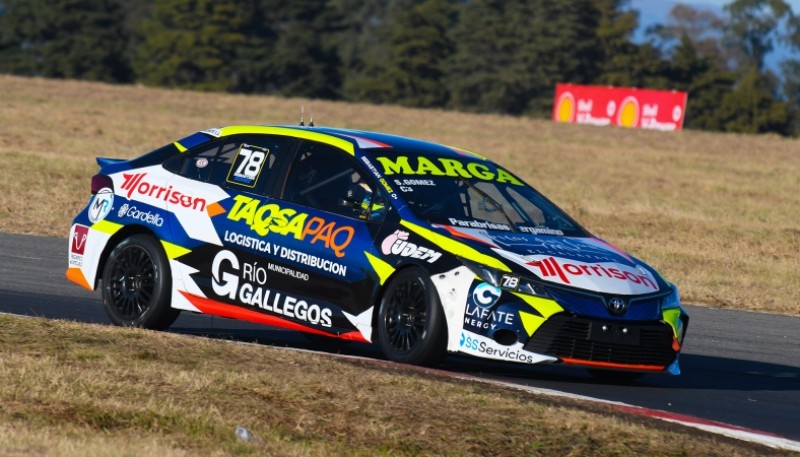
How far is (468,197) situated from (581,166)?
926 inches

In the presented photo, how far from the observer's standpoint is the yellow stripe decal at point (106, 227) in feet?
32.9

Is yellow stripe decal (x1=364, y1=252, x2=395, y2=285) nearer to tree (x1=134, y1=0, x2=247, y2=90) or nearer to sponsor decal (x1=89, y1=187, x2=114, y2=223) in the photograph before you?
sponsor decal (x1=89, y1=187, x2=114, y2=223)

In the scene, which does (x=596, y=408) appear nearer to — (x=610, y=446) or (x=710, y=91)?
(x=610, y=446)

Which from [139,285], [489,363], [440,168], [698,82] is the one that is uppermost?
[698,82]

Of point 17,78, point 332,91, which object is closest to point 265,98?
point 17,78

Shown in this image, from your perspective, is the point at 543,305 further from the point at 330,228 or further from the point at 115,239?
the point at 115,239

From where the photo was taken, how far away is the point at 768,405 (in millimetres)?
8711

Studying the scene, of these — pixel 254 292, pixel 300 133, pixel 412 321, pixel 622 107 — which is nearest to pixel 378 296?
pixel 412 321

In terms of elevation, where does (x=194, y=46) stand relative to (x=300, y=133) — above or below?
above

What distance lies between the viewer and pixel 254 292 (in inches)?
369

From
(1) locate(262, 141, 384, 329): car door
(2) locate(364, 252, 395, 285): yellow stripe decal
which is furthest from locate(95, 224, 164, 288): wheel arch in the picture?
A: (2) locate(364, 252, 395, 285): yellow stripe decal

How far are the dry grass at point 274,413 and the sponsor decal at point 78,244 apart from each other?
1988 millimetres

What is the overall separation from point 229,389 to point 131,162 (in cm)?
354

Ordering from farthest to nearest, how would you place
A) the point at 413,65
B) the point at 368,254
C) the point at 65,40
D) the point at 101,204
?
1. the point at 413,65
2. the point at 65,40
3. the point at 101,204
4. the point at 368,254
